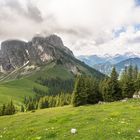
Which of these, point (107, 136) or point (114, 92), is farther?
point (114, 92)

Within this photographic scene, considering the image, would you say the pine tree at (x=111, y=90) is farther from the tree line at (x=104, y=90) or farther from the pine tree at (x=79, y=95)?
the pine tree at (x=79, y=95)

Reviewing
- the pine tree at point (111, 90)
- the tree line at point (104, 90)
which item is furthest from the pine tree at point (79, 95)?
the pine tree at point (111, 90)

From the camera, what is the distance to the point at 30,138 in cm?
2898

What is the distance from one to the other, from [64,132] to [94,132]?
3476 mm

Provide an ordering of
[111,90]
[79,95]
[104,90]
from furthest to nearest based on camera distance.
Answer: [104,90] < [111,90] < [79,95]

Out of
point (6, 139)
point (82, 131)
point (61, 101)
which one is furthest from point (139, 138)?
point (61, 101)

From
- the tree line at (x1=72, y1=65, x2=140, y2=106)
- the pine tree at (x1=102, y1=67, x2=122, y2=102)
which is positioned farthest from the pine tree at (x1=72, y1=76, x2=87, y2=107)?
the pine tree at (x1=102, y1=67, x2=122, y2=102)

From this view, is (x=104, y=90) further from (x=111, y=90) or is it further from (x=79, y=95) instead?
(x=79, y=95)

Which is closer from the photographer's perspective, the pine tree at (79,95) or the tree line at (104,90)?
the pine tree at (79,95)

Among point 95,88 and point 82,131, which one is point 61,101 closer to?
point 95,88

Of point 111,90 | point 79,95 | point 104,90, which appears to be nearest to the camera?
point 79,95

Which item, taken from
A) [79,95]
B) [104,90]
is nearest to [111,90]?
[104,90]

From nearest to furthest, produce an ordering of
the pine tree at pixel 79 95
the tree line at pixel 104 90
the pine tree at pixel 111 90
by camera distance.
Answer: the pine tree at pixel 79 95 → the tree line at pixel 104 90 → the pine tree at pixel 111 90

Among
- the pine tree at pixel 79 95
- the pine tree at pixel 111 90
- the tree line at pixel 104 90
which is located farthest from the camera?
the pine tree at pixel 111 90
